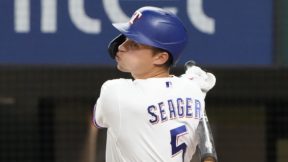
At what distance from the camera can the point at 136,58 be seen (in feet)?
9.79

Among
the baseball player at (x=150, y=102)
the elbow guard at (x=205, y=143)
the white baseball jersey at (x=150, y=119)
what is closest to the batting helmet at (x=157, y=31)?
the baseball player at (x=150, y=102)

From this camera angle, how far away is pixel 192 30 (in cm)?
580

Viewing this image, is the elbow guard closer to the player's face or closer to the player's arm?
the player's arm

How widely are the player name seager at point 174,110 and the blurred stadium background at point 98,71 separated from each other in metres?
2.69

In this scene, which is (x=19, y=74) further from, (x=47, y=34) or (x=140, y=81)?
(x=140, y=81)

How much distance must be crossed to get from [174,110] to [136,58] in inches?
7.6

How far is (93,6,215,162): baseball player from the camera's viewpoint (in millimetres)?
2951

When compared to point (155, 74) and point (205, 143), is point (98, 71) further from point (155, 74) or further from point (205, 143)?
point (205, 143)

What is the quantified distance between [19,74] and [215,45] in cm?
206

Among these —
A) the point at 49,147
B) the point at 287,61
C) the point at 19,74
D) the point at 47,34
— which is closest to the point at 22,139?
the point at 49,147

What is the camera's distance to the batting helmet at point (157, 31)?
2.96m

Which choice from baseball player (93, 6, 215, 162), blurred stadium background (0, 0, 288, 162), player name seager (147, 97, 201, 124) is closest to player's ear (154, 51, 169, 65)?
baseball player (93, 6, 215, 162)

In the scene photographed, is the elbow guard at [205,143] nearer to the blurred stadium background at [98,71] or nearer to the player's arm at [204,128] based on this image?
A: the player's arm at [204,128]

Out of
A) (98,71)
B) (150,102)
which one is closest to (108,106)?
(150,102)
